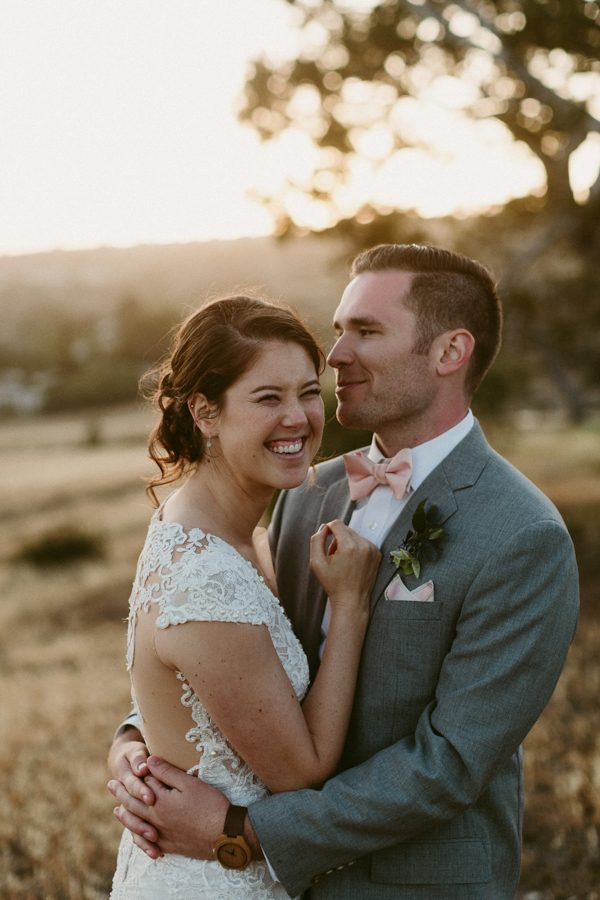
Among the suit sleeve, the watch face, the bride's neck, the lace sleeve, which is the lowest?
the watch face

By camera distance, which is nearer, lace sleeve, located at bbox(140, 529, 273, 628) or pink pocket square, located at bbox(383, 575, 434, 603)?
lace sleeve, located at bbox(140, 529, 273, 628)

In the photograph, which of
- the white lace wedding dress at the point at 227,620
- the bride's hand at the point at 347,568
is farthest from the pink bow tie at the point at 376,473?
the white lace wedding dress at the point at 227,620

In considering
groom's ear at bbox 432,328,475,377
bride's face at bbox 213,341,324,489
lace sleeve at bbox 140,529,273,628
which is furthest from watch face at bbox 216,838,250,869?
groom's ear at bbox 432,328,475,377

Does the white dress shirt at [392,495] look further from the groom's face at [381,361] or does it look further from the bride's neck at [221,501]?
the bride's neck at [221,501]

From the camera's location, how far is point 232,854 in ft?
8.29

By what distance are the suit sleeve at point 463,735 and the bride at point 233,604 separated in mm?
108

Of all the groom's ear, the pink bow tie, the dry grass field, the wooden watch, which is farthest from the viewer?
the dry grass field

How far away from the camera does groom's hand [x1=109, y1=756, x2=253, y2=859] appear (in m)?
2.55

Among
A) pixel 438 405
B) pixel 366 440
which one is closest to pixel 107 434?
pixel 366 440

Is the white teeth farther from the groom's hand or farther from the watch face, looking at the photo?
the watch face

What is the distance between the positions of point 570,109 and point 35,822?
7124 mm

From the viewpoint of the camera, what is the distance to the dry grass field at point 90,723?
5129mm

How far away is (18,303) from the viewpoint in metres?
58.0

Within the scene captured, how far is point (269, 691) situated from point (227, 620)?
212 mm
